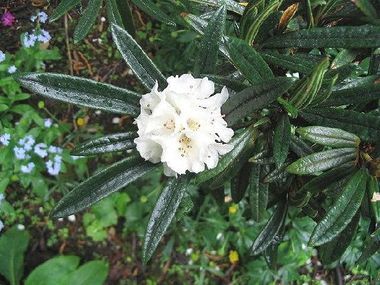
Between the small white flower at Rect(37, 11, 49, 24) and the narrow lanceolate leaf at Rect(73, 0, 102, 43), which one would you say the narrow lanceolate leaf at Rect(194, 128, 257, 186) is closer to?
the narrow lanceolate leaf at Rect(73, 0, 102, 43)

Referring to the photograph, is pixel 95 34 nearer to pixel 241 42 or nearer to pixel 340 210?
pixel 241 42

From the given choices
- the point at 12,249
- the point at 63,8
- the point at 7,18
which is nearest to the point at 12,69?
the point at 7,18

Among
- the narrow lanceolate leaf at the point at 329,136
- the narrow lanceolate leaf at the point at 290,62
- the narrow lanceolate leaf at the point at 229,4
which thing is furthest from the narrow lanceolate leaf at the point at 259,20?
the narrow lanceolate leaf at the point at 329,136

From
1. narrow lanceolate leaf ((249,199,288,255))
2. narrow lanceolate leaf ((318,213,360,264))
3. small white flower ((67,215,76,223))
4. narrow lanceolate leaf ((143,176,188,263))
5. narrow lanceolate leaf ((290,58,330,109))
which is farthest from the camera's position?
small white flower ((67,215,76,223))

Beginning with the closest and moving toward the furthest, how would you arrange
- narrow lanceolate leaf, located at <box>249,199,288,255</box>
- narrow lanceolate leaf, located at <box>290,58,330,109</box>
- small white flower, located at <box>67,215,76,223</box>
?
1. narrow lanceolate leaf, located at <box>290,58,330,109</box>
2. narrow lanceolate leaf, located at <box>249,199,288,255</box>
3. small white flower, located at <box>67,215,76,223</box>

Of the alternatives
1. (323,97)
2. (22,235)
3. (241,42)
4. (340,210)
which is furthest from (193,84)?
(22,235)

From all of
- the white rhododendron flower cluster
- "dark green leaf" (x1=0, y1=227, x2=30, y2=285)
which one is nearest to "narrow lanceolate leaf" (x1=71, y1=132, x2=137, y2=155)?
the white rhododendron flower cluster
